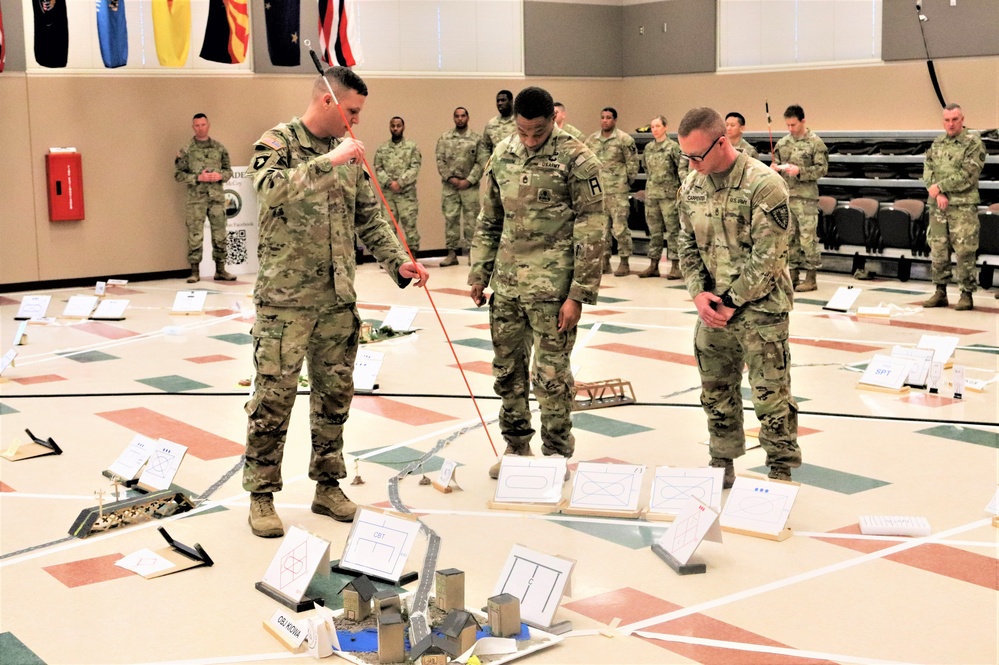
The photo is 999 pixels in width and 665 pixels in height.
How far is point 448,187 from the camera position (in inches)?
623

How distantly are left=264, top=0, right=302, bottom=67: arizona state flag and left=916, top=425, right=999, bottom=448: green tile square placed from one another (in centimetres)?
1041

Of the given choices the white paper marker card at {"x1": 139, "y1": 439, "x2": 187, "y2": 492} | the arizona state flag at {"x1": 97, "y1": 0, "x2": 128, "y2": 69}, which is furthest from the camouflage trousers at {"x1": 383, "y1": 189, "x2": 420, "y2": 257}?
the white paper marker card at {"x1": 139, "y1": 439, "x2": 187, "y2": 492}

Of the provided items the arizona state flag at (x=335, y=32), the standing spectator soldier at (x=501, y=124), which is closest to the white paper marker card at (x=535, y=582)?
the standing spectator soldier at (x=501, y=124)

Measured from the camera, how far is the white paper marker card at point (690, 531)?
14.9 ft

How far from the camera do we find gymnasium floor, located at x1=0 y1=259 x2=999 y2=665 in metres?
3.97

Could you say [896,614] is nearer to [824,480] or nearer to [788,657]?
[788,657]

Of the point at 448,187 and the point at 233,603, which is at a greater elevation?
the point at 448,187

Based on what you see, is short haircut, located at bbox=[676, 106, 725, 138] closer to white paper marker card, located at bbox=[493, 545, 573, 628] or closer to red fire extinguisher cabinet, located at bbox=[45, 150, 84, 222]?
white paper marker card, located at bbox=[493, 545, 573, 628]

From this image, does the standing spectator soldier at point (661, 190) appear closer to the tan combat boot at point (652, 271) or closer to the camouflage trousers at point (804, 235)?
the tan combat boot at point (652, 271)

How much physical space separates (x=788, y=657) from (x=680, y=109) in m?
14.7

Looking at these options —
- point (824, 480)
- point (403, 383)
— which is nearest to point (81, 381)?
point (403, 383)

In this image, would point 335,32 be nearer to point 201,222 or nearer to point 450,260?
point 201,222

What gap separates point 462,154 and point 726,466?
10336mm

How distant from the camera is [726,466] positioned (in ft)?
18.6
